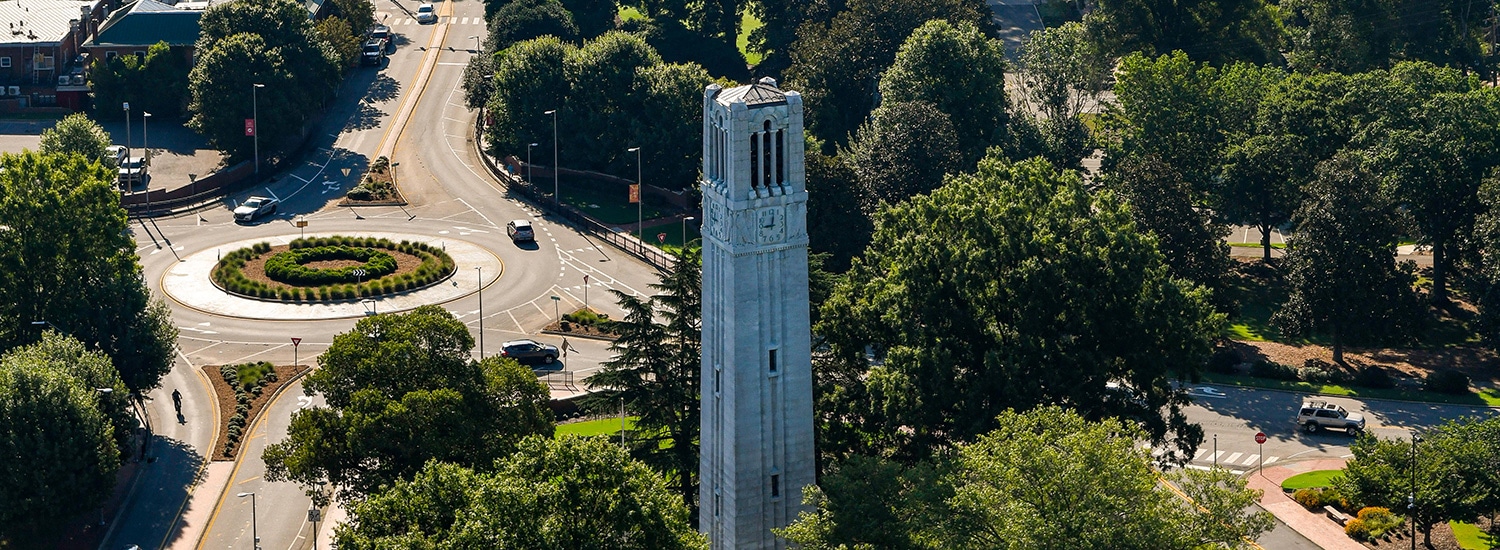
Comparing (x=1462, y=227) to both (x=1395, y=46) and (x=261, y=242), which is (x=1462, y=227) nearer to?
(x=1395, y=46)

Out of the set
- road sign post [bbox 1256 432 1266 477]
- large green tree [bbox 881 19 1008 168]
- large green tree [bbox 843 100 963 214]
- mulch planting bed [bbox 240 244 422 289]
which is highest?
large green tree [bbox 881 19 1008 168]

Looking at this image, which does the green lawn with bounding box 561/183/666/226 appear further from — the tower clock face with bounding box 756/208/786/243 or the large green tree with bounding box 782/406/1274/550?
the large green tree with bounding box 782/406/1274/550

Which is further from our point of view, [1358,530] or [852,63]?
[852,63]

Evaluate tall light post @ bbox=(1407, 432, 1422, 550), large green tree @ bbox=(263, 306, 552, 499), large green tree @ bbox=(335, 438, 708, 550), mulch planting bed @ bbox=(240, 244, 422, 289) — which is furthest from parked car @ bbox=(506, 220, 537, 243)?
tall light post @ bbox=(1407, 432, 1422, 550)

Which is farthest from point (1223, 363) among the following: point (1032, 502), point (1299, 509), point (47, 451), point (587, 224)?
point (47, 451)

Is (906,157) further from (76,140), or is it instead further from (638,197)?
(76,140)

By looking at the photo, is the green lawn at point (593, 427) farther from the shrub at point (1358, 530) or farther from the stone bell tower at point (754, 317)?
the shrub at point (1358, 530)

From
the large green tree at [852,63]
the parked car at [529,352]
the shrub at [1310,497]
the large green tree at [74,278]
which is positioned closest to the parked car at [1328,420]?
the shrub at [1310,497]
